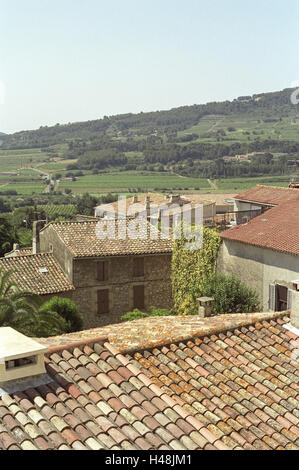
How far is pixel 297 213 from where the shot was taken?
21.1 metres

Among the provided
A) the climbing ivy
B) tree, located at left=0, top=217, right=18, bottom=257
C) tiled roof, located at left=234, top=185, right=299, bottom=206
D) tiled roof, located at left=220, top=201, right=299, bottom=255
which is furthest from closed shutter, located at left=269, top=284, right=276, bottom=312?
tree, located at left=0, top=217, right=18, bottom=257

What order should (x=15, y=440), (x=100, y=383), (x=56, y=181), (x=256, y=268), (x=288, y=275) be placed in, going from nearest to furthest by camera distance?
(x=15, y=440), (x=100, y=383), (x=288, y=275), (x=256, y=268), (x=56, y=181)

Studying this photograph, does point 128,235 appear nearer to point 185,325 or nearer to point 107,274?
point 107,274

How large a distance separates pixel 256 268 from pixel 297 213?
110 inches

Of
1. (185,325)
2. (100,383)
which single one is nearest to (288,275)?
(185,325)

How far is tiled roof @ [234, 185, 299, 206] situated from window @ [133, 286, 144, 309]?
20.9ft

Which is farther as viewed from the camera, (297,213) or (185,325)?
(297,213)

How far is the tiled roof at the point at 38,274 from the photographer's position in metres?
23.8

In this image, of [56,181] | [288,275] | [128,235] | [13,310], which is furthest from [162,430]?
[56,181]

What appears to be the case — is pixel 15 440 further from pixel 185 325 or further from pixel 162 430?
pixel 185 325

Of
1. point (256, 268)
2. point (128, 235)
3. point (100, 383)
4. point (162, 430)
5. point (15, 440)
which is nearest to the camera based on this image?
point (15, 440)

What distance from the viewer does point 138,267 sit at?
1006 inches

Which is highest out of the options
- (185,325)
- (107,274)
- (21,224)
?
(185,325)

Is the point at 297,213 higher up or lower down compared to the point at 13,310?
higher up
